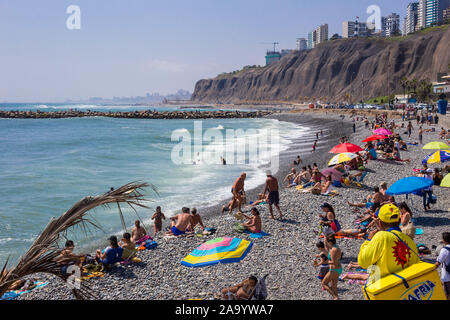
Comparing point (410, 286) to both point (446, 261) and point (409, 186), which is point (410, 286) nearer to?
point (446, 261)

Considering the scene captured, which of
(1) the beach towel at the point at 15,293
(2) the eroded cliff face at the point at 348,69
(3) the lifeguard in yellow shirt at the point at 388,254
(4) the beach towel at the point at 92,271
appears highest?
(2) the eroded cliff face at the point at 348,69

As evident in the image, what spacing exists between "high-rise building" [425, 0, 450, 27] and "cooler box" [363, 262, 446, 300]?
8279 inches

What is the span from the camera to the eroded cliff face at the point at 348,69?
88.6 meters

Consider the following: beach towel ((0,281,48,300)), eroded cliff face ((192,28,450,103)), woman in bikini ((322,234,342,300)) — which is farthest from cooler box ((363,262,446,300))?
eroded cliff face ((192,28,450,103))

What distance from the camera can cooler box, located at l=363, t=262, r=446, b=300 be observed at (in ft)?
12.5

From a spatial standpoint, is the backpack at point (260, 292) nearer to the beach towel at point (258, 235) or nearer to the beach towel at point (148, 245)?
the beach towel at point (258, 235)

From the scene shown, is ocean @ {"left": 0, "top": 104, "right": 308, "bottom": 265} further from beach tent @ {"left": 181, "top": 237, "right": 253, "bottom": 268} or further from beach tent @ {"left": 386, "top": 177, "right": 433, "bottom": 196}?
beach tent @ {"left": 386, "top": 177, "right": 433, "bottom": 196}

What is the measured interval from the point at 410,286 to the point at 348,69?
417 ft

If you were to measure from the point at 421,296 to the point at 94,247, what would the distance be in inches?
380

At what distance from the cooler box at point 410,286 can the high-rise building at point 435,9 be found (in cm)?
21029

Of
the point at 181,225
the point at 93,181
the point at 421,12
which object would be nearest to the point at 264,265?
the point at 181,225

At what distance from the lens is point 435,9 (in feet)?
603

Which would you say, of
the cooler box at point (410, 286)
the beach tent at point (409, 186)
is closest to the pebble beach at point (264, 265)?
the beach tent at point (409, 186)
